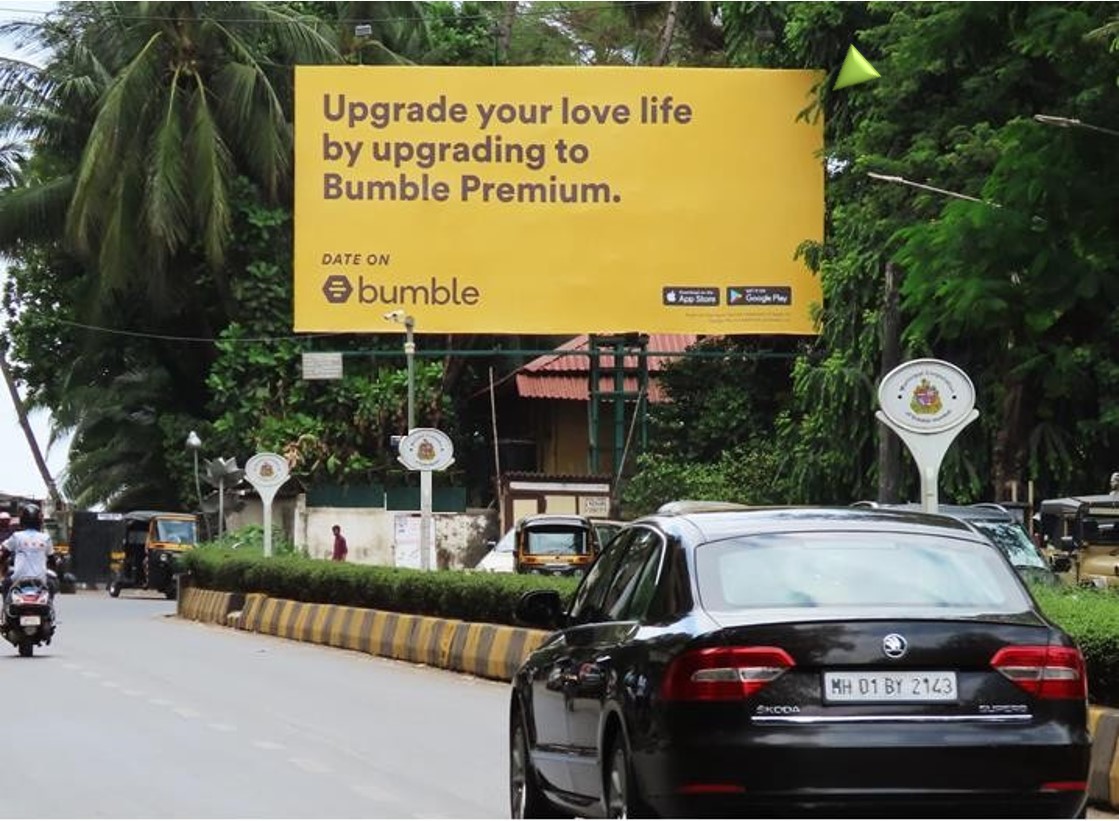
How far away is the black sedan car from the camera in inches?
320

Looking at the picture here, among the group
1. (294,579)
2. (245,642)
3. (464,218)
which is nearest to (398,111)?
(464,218)

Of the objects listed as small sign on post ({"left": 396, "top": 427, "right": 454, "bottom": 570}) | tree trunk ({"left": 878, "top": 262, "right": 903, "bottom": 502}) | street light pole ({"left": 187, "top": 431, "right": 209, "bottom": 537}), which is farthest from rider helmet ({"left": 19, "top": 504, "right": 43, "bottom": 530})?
street light pole ({"left": 187, "top": 431, "right": 209, "bottom": 537})

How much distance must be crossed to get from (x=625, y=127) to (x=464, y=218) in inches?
130

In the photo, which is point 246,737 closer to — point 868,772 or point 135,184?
point 868,772

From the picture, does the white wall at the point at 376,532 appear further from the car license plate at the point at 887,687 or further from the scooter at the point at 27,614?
the car license plate at the point at 887,687

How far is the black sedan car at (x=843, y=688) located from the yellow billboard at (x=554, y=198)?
3373 centimetres

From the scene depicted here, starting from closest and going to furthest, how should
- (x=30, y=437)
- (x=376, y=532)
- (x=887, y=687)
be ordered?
(x=887, y=687) < (x=376, y=532) < (x=30, y=437)

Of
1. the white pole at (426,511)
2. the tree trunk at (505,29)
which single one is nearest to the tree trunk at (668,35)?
the tree trunk at (505,29)

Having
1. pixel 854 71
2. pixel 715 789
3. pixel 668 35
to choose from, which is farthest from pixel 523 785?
pixel 668 35

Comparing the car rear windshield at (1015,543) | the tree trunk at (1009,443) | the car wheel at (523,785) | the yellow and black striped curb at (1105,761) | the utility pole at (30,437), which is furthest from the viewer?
the utility pole at (30,437)

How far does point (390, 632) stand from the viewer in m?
27.8

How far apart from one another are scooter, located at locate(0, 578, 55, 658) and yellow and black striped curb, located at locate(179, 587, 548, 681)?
12.3 feet

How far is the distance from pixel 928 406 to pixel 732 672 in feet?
30.2

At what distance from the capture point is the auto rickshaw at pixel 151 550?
56.6 meters
